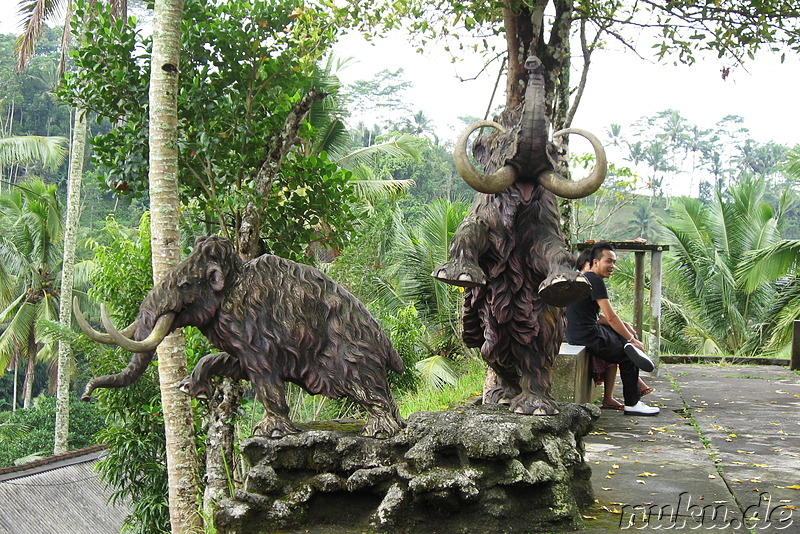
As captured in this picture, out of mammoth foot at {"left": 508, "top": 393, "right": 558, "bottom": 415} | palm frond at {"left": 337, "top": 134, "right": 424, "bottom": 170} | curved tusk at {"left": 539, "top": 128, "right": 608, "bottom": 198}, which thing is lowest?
mammoth foot at {"left": 508, "top": 393, "right": 558, "bottom": 415}

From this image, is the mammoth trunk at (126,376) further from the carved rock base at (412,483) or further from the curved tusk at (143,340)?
the carved rock base at (412,483)

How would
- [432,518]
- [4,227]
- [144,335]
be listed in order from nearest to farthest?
[432,518]
[144,335]
[4,227]

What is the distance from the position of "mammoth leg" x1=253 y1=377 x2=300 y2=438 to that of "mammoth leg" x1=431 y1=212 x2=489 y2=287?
84 cm

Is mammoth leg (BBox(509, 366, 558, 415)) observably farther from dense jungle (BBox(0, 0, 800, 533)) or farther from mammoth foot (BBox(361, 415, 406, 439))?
dense jungle (BBox(0, 0, 800, 533))

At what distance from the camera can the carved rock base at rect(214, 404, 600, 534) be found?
120 inches

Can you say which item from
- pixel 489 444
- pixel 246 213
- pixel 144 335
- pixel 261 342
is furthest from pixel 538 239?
pixel 246 213

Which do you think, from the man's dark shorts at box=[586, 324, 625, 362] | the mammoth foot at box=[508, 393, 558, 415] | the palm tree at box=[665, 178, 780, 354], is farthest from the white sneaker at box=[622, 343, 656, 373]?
the palm tree at box=[665, 178, 780, 354]

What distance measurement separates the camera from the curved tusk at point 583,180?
3410mm

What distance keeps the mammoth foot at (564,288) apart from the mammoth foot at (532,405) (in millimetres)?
592

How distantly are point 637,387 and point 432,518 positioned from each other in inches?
154

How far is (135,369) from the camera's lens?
3.34 m

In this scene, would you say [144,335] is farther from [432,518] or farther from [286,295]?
[432,518]

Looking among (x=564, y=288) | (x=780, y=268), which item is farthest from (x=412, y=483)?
(x=780, y=268)

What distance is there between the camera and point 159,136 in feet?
18.4
